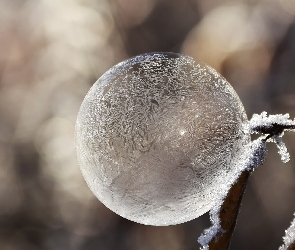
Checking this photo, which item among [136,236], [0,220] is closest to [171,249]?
[136,236]

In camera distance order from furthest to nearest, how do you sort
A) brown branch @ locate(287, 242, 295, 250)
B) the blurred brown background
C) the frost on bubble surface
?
the blurred brown background
the frost on bubble surface
brown branch @ locate(287, 242, 295, 250)

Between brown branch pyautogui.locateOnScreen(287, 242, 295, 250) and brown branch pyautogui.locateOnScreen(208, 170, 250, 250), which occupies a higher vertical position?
brown branch pyautogui.locateOnScreen(208, 170, 250, 250)

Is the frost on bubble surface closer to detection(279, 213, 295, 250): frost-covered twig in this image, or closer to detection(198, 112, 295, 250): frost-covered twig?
detection(198, 112, 295, 250): frost-covered twig

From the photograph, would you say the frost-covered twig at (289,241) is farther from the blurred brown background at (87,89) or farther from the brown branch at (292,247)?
the blurred brown background at (87,89)

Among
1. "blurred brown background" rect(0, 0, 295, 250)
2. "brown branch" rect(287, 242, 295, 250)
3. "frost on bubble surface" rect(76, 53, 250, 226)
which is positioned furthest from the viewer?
"blurred brown background" rect(0, 0, 295, 250)

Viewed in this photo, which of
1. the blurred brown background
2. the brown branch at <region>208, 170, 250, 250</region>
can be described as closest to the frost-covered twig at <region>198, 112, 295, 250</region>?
the brown branch at <region>208, 170, 250, 250</region>

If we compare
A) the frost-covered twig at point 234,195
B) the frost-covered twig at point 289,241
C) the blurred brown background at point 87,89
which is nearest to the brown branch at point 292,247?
the frost-covered twig at point 289,241

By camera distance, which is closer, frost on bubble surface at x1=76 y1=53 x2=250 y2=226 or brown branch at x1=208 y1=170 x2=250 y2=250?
brown branch at x1=208 y1=170 x2=250 y2=250

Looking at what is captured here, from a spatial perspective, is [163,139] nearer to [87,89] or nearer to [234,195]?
[234,195]
